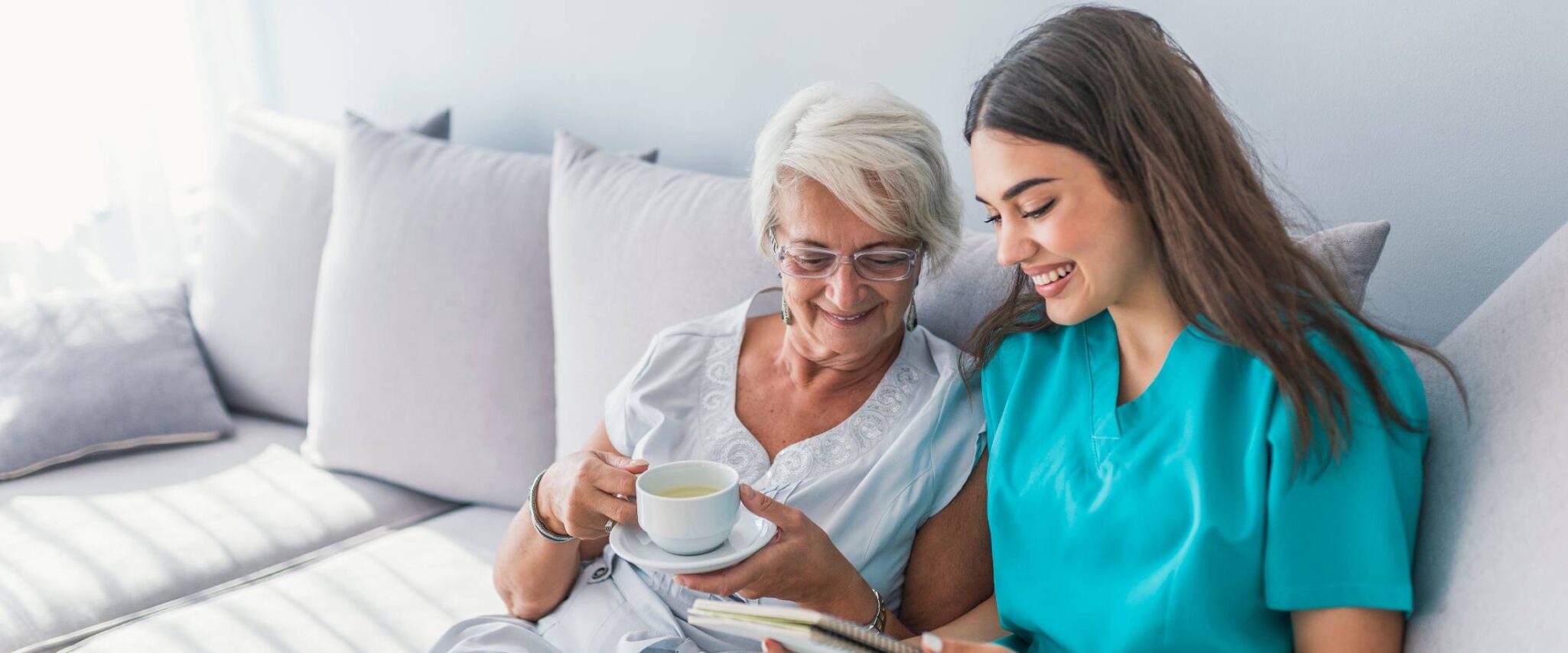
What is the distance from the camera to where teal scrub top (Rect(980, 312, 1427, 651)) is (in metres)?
1.03

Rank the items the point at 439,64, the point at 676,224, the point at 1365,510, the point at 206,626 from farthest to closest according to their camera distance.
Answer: the point at 439,64, the point at 676,224, the point at 206,626, the point at 1365,510

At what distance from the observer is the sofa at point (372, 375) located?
66.9 inches

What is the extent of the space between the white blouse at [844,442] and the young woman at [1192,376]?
0.70 ft

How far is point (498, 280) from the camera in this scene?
2.01 metres

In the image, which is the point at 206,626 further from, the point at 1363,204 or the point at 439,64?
the point at 1363,204

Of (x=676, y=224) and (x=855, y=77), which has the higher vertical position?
(x=855, y=77)

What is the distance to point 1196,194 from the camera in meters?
1.07

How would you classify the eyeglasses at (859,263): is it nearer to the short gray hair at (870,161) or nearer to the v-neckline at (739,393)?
the short gray hair at (870,161)

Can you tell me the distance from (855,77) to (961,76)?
0.68 ft

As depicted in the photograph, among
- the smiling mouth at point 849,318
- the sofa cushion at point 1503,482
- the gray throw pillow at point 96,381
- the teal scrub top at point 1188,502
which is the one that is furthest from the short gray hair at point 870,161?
the gray throw pillow at point 96,381

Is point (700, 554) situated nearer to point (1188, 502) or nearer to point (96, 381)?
point (1188, 502)

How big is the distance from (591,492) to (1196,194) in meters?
0.72

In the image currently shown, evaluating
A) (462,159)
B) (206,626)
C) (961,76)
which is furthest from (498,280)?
(961,76)

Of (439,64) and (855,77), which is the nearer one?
(855,77)
